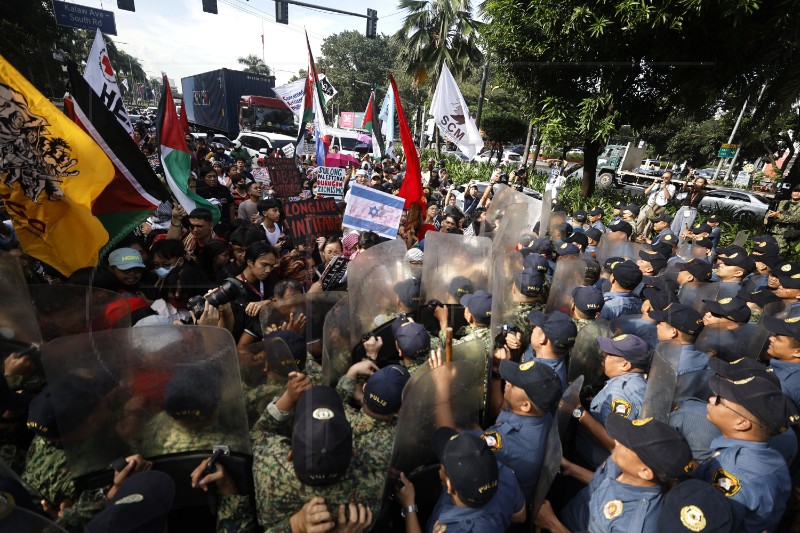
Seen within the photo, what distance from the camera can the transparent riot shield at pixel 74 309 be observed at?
2721mm

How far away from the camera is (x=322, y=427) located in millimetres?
1663

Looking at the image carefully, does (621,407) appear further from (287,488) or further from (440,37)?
(440,37)

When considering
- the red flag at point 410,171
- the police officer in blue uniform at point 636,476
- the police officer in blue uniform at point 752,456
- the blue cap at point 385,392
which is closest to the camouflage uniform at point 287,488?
the blue cap at point 385,392

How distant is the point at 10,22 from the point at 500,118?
2403cm

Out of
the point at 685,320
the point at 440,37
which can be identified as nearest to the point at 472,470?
the point at 685,320

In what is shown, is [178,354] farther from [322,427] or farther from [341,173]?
[341,173]

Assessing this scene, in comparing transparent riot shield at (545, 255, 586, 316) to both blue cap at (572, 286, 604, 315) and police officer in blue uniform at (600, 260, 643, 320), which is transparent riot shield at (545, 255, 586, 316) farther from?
blue cap at (572, 286, 604, 315)

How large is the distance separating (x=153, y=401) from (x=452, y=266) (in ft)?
9.32

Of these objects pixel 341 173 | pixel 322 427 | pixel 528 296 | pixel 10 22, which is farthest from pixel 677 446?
pixel 10 22

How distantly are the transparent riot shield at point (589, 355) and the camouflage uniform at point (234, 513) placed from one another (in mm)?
2488

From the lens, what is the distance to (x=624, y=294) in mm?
4207

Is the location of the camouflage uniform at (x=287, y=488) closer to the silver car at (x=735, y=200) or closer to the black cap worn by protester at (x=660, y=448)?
the black cap worn by protester at (x=660, y=448)

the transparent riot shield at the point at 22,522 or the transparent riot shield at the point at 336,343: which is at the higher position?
the transparent riot shield at the point at 22,522

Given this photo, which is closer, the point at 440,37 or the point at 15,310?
the point at 15,310
